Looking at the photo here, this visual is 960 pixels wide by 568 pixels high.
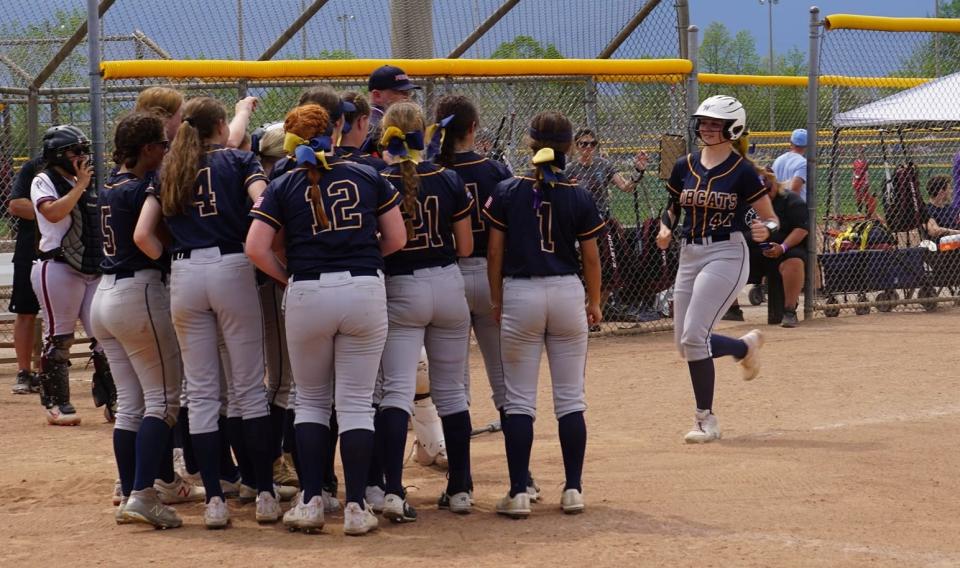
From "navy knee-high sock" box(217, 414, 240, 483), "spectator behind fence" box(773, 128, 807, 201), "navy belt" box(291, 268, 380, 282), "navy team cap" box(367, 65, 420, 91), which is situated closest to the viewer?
"navy belt" box(291, 268, 380, 282)

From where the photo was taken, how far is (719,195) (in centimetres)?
696

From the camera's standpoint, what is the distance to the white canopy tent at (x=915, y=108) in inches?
534

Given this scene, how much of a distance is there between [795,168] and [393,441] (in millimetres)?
9065

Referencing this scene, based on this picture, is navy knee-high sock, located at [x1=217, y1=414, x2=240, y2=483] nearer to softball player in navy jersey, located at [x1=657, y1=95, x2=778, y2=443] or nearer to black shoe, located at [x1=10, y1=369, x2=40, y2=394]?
softball player in navy jersey, located at [x1=657, y1=95, x2=778, y2=443]

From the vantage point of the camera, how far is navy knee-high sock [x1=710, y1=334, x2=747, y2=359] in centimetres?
723

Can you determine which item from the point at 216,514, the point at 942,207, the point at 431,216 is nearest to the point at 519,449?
the point at 431,216

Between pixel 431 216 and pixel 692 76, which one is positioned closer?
pixel 431 216

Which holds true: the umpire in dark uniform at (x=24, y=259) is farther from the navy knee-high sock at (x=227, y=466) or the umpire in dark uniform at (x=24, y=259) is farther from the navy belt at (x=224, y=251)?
the navy belt at (x=224, y=251)

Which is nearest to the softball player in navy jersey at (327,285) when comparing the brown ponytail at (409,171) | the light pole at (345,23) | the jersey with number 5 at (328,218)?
the jersey with number 5 at (328,218)

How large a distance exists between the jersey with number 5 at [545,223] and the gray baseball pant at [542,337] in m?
0.07

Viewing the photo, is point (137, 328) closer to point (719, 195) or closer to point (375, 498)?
point (375, 498)

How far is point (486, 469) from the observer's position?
6449 mm

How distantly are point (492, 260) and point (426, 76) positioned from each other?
5.46 metres

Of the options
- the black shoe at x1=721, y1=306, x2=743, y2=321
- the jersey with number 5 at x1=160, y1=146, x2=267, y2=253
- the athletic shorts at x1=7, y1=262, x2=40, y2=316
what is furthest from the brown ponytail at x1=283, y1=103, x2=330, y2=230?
the black shoe at x1=721, y1=306, x2=743, y2=321
